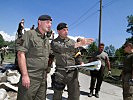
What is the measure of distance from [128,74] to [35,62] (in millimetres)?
2533

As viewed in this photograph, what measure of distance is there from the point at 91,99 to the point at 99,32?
50.0 ft

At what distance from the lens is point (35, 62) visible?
3.91m

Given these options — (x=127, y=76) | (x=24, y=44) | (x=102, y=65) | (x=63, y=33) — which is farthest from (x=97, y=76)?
(x=24, y=44)

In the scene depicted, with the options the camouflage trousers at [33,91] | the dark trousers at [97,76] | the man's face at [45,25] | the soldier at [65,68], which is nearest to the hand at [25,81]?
the camouflage trousers at [33,91]

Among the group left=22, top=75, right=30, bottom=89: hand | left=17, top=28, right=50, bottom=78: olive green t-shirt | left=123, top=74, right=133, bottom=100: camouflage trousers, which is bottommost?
left=123, top=74, right=133, bottom=100: camouflage trousers

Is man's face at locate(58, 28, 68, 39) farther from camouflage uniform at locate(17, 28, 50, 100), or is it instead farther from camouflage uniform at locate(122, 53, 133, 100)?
camouflage uniform at locate(122, 53, 133, 100)

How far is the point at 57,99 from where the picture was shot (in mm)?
5086

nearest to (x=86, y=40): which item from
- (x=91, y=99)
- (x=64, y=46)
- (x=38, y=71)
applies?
(x=64, y=46)

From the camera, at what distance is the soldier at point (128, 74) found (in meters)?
5.42

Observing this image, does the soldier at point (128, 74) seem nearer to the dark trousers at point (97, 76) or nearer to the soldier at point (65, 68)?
the soldier at point (65, 68)

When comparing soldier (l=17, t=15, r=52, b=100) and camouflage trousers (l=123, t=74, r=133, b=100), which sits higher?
soldier (l=17, t=15, r=52, b=100)

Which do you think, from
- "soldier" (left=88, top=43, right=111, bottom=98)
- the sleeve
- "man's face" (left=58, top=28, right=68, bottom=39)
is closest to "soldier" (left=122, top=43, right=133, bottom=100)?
"man's face" (left=58, top=28, right=68, bottom=39)

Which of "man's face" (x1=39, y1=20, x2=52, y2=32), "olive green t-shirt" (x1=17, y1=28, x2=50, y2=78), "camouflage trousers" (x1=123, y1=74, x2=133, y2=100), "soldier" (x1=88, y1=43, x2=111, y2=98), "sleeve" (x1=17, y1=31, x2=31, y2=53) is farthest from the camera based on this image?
"soldier" (x1=88, y1=43, x2=111, y2=98)

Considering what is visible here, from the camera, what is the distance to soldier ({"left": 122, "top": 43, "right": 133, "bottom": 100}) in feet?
17.8
